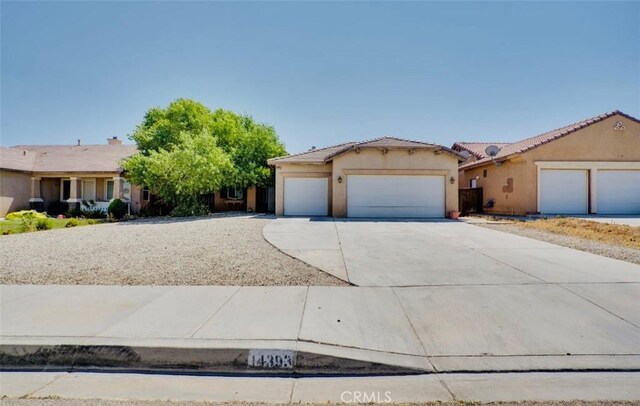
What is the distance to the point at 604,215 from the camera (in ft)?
54.1

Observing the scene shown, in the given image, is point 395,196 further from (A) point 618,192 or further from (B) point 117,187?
(B) point 117,187

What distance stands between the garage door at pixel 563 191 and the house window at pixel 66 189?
3106 cm

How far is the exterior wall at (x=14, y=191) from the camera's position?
19641mm

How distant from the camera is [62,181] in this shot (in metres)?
22.8

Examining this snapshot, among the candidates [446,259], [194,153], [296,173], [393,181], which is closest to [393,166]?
[393,181]

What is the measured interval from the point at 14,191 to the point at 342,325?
26.4 metres

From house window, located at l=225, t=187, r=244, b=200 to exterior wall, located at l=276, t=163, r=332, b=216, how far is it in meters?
5.95

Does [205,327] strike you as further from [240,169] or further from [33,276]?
[240,169]

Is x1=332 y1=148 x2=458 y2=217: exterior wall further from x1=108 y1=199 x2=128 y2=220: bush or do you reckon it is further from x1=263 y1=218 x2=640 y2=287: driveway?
x1=108 y1=199 x2=128 y2=220: bush

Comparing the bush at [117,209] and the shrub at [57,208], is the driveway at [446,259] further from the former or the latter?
the shrub at [57,208]

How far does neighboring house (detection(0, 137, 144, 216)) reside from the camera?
808 inches

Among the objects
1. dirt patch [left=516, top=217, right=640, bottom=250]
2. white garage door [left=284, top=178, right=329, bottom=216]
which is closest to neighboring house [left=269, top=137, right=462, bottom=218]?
white garage door [left=284, top=178, right=329, bottom=216]

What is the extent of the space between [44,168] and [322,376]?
1074 inches

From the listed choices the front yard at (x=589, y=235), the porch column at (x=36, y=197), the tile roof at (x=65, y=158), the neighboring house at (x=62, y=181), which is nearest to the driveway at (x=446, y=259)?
the front yard at (x=589, y=235)
